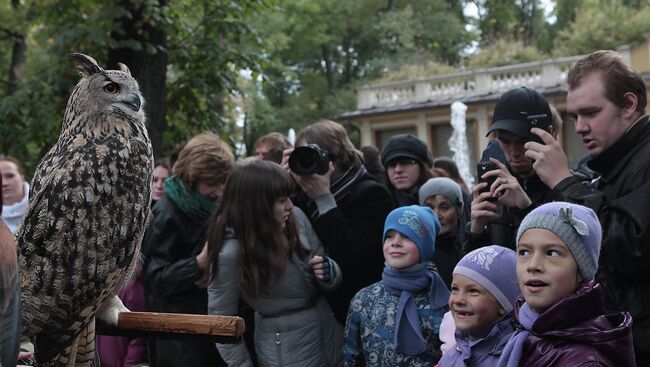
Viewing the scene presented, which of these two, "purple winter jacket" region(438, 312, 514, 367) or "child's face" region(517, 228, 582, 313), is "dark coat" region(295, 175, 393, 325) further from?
"child's face" region(517, 228, 582, 313)

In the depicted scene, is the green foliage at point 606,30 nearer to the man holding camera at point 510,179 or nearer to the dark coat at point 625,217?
the man holding camera at point 510,179

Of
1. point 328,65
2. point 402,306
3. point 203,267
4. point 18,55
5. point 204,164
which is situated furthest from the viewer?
point 328,65

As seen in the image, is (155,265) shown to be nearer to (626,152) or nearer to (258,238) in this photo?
(258,238)

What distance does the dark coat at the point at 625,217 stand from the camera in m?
2.86

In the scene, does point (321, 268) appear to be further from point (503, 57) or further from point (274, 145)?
point (503, 57)

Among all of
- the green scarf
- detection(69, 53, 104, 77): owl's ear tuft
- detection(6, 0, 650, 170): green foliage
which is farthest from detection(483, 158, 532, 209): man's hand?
detection(6, 0, 650, 170): green foliage

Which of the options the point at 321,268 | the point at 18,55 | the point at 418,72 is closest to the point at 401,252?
the point at 321,268

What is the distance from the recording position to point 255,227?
422 cm

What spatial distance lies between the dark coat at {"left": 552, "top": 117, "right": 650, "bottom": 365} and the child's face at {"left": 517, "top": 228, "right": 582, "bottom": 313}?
318 mm

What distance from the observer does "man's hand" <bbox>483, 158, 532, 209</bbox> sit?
342 cm

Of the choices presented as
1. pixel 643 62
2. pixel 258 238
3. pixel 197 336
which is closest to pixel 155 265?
pixel 258 238

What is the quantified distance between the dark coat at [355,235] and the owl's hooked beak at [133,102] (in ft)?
4.59

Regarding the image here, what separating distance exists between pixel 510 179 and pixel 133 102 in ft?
5.22

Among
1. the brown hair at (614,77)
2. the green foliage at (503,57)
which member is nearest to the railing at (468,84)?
the green foliage at (503,57)
